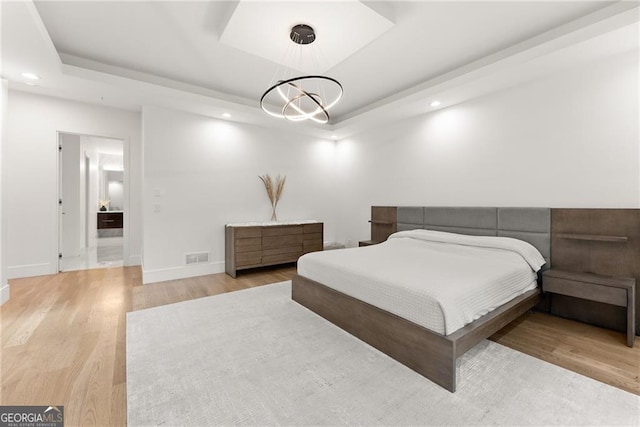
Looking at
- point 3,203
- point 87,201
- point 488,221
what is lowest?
point 488,221

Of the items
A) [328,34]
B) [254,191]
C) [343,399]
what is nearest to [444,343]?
[343,399]

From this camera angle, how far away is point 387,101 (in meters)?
4.31

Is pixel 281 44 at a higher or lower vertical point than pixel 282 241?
higher

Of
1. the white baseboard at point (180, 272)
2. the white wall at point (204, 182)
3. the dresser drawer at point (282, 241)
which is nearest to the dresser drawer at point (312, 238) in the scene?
the dresser drawer at point (282, 241)

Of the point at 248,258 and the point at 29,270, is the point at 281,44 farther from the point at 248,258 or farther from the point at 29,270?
the point at 29,270

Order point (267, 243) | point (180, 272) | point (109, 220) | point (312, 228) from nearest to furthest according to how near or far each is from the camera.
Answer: point (180, 272), point (267, 243), point (312, 228), point (109, 220)

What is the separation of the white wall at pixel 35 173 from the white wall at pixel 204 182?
1459 mm

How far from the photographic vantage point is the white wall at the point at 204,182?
401 centimetres

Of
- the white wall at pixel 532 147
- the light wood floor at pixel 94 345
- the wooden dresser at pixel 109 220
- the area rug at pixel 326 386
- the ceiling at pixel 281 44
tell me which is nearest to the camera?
the area rug at pixel 326 386

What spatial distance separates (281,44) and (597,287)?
11.7 feet

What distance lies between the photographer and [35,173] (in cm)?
409

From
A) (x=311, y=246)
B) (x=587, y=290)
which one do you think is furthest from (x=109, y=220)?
(x=587, y=290)

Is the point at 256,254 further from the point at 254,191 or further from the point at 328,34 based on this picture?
the point at 328,34

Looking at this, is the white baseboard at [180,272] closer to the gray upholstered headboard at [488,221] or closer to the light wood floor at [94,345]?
the light wood floor at [94,345]
